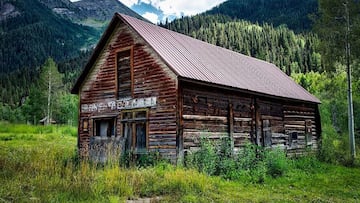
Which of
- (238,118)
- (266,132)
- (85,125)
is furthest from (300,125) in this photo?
(85,125)

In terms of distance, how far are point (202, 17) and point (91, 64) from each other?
12877 centimetres

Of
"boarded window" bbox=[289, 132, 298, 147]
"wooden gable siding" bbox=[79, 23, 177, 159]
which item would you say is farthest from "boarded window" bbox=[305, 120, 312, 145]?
"wooden gable siding" bbox=[79, 23, 177, 159]

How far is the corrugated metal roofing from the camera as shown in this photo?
54.5 feet

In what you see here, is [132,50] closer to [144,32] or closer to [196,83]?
[144,32]

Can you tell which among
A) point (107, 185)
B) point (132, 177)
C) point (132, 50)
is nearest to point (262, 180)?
point (132, 177)

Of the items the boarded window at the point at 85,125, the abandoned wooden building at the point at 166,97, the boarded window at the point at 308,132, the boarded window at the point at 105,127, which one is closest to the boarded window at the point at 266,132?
the abandoned wooden building at the point at 166,97

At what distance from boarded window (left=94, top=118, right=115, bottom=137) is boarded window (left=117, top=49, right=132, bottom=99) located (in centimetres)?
165

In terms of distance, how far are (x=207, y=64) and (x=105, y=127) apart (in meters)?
6.43

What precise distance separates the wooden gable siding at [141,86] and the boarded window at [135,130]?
1.44 feet

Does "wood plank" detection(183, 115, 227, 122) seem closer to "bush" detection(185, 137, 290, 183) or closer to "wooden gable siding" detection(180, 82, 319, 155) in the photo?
"wooden gable siding" detection(180, 82, 319, 155)

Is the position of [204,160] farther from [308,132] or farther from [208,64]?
[308,132]

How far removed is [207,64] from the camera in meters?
18.8

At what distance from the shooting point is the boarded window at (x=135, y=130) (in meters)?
16.8

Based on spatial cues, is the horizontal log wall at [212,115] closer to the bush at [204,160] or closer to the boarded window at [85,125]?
the bush at [204,160]
